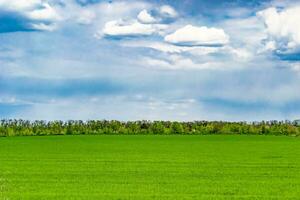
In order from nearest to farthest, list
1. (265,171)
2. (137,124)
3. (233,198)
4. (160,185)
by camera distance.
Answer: (233,198)
(160,185)
(265,171)
(137,124)

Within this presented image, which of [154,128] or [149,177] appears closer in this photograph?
[149,177]

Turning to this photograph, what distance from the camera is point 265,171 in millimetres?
23859

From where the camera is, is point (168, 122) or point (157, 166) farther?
point (168, 122)

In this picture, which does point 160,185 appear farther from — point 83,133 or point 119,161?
point 83,133

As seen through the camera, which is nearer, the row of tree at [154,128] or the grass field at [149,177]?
the grass field at [149,177]

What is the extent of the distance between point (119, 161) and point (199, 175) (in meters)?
6.74

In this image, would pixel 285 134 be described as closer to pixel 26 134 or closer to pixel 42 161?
pixel 26 134

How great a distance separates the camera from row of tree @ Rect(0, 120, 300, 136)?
72062mm

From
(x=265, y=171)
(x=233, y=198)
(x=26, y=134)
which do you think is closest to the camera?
(x=233, y=198)

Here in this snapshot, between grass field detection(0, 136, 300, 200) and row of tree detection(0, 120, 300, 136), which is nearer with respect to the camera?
grass field detection(0, 136, 300, 200)

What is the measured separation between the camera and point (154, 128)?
75.2 m

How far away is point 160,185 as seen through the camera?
62.2ft

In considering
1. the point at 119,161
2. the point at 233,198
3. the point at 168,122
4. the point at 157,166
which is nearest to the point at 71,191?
the point at 233,198

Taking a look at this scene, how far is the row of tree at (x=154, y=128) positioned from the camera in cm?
7206
